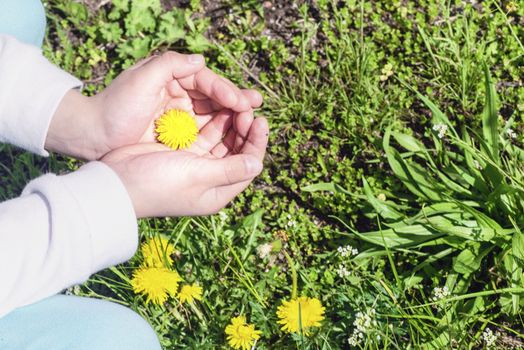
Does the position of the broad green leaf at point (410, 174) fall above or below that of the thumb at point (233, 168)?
below

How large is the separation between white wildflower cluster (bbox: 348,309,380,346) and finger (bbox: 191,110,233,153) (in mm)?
632

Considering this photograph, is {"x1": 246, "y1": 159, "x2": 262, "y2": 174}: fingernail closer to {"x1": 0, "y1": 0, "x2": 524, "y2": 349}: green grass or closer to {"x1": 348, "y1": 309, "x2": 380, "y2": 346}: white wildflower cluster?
{"x1": 0, "y1": 0, "x2": 524, "y2": 349}: green grass

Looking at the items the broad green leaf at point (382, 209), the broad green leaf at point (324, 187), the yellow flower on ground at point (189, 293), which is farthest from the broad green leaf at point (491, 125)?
the yellow flower on ground at point (189, 293)

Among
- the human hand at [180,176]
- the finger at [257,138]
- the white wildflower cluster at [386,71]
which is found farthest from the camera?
the white wildflower cluster at [386,71]

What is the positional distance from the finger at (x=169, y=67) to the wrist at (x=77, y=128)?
184mm

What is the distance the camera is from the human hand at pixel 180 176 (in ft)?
5.59

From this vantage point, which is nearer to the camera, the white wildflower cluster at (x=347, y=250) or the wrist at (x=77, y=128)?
the wrist at (x=77, y=128)

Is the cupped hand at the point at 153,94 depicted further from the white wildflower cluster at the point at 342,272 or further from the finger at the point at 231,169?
the white wildflower cluster at the point at 342,272

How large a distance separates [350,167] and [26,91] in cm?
108

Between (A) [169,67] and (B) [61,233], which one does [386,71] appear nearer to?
(A) [169,67]

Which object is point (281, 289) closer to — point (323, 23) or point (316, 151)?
point (316, 151)

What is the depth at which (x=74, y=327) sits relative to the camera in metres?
1.59

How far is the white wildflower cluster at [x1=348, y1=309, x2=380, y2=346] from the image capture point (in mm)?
1836

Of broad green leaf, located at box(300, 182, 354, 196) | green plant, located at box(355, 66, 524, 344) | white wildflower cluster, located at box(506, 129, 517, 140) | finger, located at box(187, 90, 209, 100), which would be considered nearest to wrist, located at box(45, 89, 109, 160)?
finger, located at box(187, 90, 209, 100)
